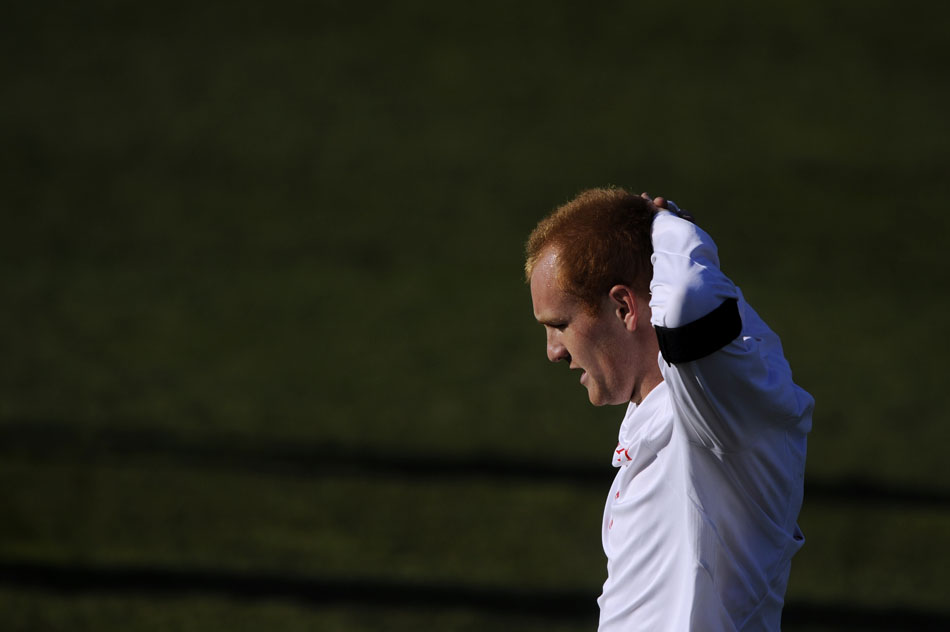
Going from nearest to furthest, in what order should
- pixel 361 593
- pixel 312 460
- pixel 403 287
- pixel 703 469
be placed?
1. pixel 703 469
2. pixel 361 593
3. pixel 312 460
4. pixel 403 287

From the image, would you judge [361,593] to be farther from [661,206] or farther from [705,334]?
[705,334]

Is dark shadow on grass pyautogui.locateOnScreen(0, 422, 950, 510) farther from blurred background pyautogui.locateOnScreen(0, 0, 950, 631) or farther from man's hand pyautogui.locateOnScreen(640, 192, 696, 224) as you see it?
man's hand pyautogui.locateOnScreen(640, 192, 696, 224)

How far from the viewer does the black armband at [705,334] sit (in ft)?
5.82

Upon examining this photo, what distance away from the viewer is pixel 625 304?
208cm

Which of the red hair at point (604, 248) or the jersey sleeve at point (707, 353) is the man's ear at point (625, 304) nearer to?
the red hair at point (604, 248)

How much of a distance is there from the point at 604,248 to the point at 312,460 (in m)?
5.50

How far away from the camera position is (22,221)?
40.5ft

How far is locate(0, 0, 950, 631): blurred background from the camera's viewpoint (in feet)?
19.8

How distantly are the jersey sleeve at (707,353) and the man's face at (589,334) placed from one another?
0.21 metres

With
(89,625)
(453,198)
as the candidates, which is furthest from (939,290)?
(89,625)

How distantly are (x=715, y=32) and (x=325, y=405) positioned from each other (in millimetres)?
11557

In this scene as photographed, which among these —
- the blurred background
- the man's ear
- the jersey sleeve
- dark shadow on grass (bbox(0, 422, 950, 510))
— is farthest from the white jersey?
dark shadow on grass (bbox(0, 422, 950, 510))

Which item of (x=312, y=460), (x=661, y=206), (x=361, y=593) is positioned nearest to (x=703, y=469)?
(x=661, y=206)

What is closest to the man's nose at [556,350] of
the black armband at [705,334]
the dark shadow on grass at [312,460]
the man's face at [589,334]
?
the man's face at [589,334]
